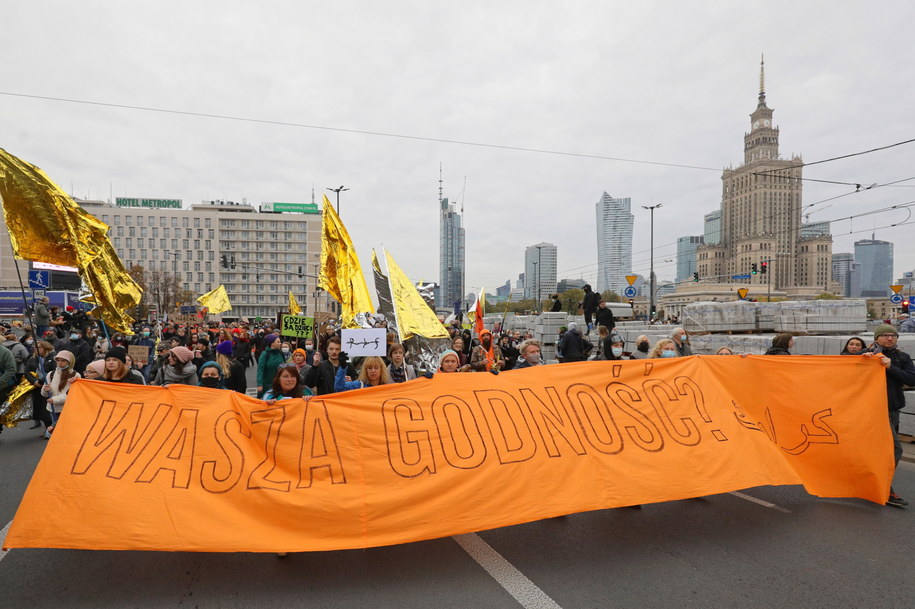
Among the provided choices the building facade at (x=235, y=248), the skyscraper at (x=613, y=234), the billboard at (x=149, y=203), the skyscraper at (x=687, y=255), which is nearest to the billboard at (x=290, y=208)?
the building facade at (x=235, y=248)

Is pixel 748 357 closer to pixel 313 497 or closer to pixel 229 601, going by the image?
pixel 313 497

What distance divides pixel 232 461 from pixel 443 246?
289 ft

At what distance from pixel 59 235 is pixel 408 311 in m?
4.49

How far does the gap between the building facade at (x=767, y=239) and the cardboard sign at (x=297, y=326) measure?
188ft

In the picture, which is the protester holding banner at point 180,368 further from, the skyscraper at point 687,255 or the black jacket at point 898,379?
the skyscraper at point 687,255

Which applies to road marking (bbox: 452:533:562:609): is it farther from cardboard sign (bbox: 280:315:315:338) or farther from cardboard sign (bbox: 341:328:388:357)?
cardboard sign (bbox: 280:315:315:338)

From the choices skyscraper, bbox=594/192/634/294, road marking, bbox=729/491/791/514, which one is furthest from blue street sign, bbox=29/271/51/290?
skyscraper, bbox=594/192/634/294

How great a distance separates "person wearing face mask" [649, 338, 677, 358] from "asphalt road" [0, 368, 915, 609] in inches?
102

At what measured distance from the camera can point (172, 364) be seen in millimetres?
A: 6402

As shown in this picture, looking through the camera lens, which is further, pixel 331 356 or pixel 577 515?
pixel 331 356

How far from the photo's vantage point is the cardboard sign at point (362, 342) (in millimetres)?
7055

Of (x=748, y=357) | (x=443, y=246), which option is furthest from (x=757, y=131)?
(x=748, y=357)

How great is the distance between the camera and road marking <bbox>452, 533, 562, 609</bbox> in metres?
3.23

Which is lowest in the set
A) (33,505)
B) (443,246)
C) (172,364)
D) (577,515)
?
(577,515)
